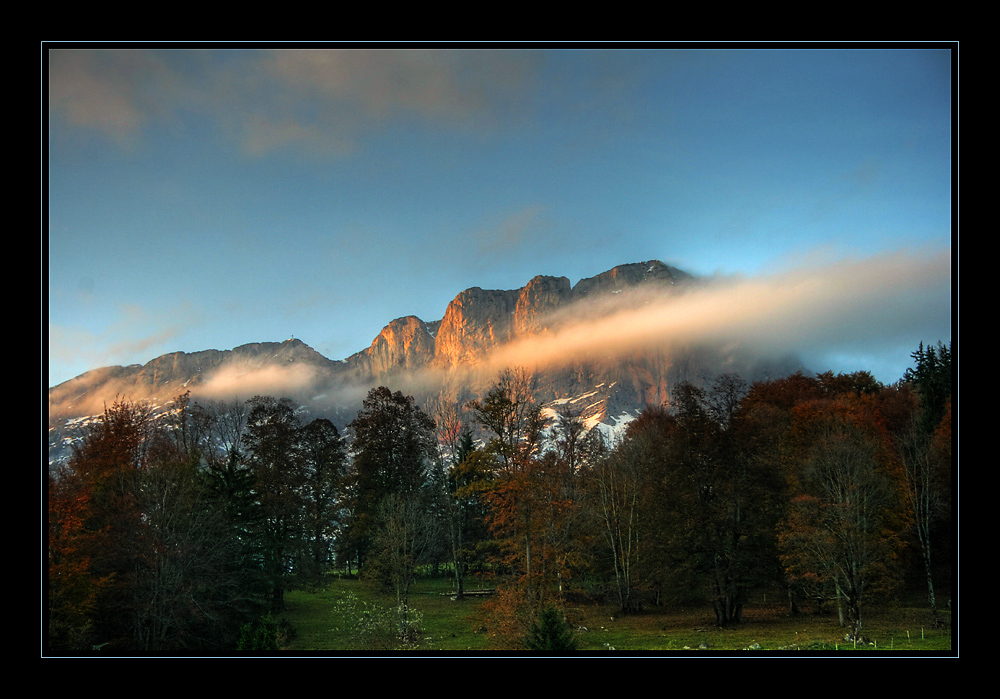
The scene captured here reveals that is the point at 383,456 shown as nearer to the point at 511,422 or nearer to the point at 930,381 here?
the point at 511,422

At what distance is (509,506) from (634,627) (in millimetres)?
5283

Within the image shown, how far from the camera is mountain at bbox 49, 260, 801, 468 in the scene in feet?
46.9

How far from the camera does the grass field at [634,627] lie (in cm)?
1228

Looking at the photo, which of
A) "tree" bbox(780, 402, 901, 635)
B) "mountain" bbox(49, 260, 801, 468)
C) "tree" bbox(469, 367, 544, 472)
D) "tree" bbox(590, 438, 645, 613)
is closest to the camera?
"tree" bbox(469, 367, 544, 472)

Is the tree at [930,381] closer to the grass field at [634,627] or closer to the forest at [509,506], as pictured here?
the forest at [509,506]

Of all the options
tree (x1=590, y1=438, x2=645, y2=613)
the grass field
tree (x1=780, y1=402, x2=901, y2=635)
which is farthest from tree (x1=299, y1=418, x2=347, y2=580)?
tree (x1=780, y1=402, x2=901, y2=635)

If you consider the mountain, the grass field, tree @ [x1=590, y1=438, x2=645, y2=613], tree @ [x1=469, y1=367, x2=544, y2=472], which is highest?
the mountain

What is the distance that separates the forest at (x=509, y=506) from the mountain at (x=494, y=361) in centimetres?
47

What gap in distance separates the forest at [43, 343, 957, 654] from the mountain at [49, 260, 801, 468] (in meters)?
0.47

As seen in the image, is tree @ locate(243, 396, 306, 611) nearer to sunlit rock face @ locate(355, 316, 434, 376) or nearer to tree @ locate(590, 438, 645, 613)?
sunlit rock face @ locate(355, 316, 434, 376)

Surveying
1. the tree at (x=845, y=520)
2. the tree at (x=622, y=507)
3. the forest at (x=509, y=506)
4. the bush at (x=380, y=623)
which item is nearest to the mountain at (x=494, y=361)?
the forest at (x=509, y=506)

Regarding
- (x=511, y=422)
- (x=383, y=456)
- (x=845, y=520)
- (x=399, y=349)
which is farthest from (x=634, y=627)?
(x=399, y=349)

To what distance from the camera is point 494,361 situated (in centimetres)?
1614
